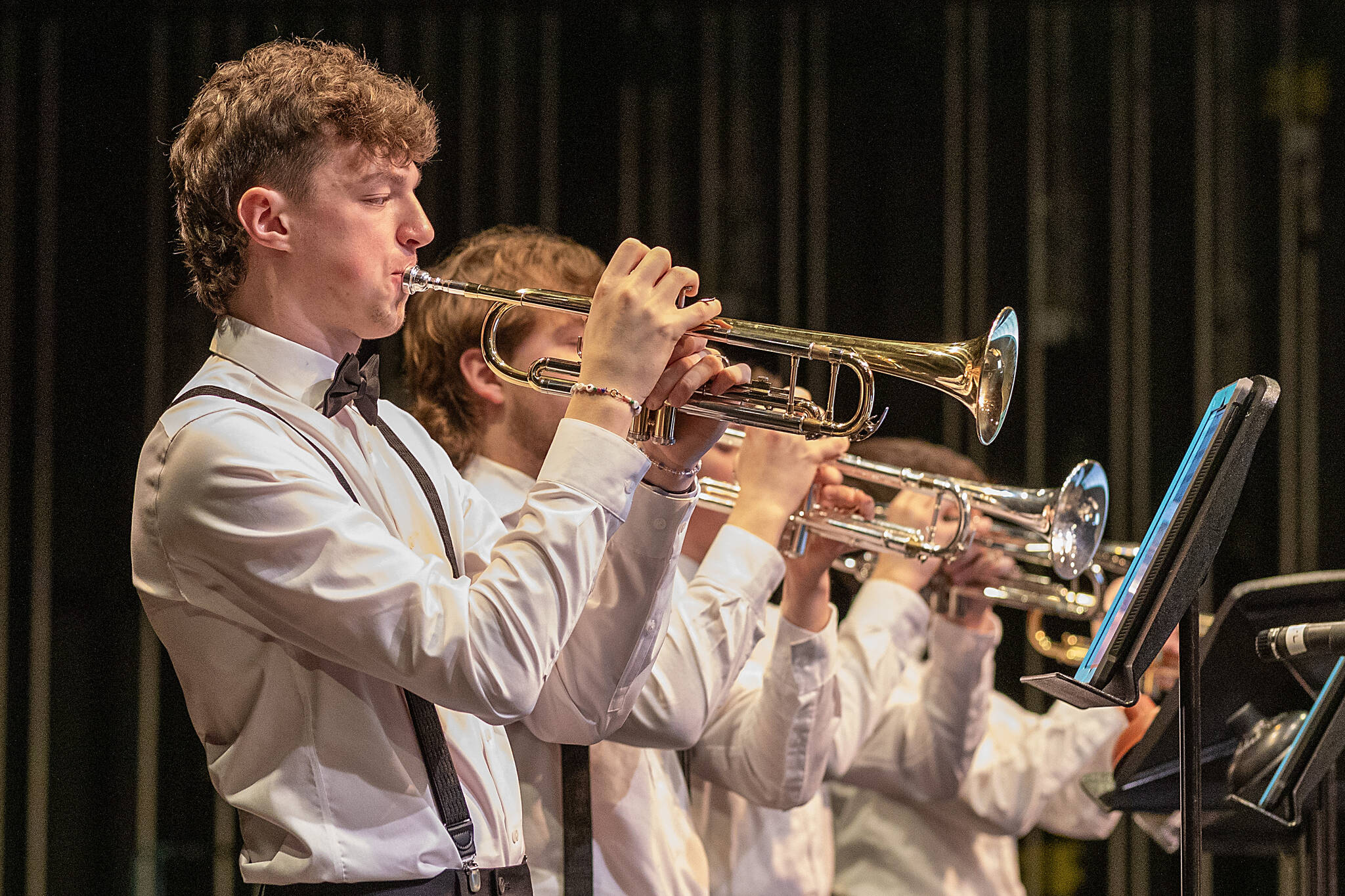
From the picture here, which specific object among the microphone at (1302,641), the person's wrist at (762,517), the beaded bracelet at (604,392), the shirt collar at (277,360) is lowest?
the microphone at (1302,641)

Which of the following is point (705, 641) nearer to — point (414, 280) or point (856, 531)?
point (856, 531)

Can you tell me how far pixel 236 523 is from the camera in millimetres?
1420

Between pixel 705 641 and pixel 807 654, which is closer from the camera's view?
pixel 705 641

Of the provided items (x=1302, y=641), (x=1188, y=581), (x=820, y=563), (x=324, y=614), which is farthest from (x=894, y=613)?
(x=324, y=614)

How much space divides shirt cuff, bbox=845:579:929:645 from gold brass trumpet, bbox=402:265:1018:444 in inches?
41.6

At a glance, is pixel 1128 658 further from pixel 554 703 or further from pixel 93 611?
pixel 93 611

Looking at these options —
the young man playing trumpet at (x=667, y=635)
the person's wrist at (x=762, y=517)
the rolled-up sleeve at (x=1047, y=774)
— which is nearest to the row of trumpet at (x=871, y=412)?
the young man playing trumpet at (x=667, y=635)

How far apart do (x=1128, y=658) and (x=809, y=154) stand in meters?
2.67

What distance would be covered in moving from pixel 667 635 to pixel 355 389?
2.22ft

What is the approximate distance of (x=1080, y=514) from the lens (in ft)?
8.70

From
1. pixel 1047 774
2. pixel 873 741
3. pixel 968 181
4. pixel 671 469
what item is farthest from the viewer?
pixel 968 181

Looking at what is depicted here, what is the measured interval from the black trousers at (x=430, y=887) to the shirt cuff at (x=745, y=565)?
0.66 m

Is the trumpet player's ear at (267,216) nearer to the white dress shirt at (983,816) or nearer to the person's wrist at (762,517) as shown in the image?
the person's wrist at (762,517)

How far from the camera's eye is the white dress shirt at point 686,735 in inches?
79.9
